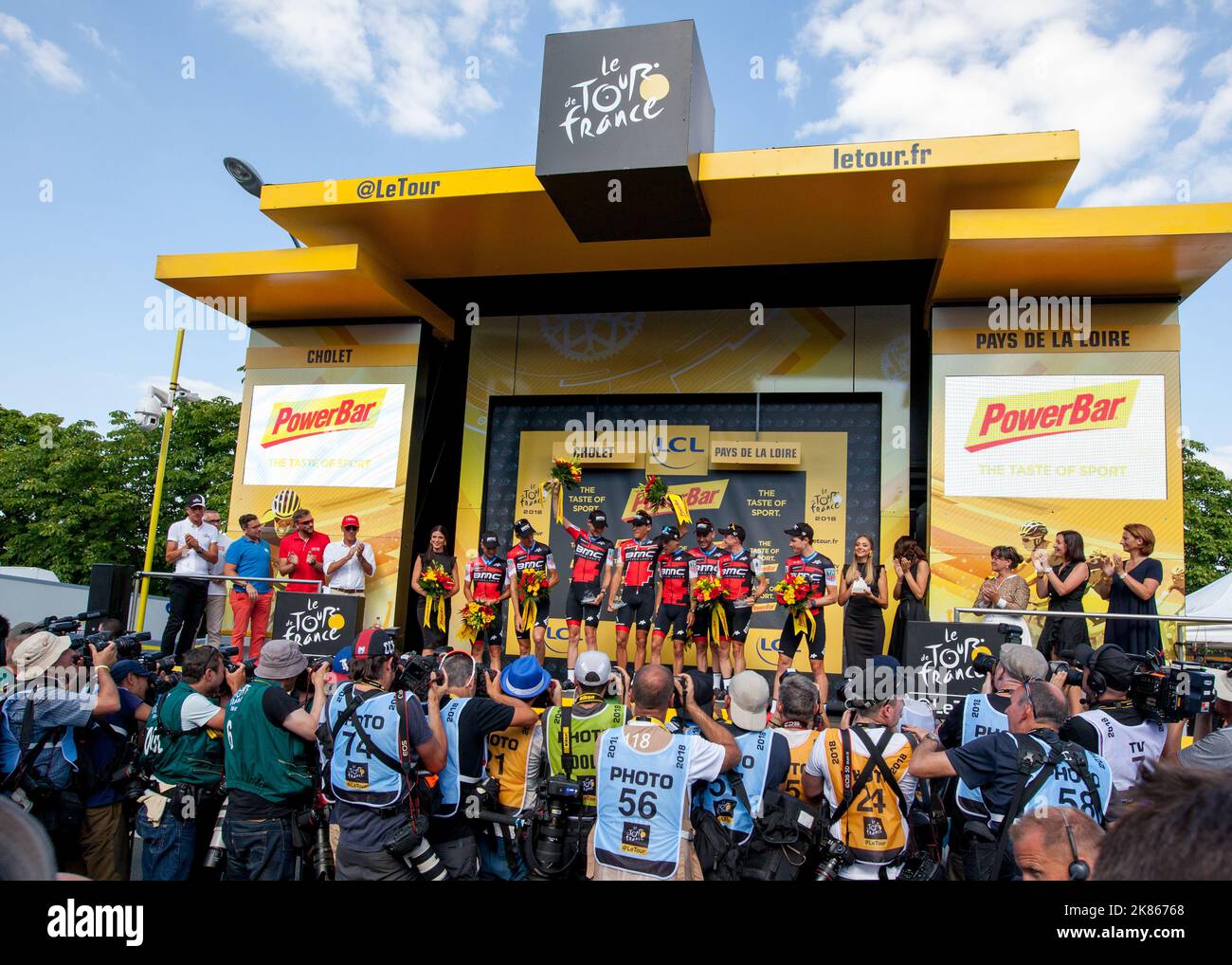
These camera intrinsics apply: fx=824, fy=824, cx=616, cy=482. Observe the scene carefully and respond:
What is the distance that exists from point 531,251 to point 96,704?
8.79m

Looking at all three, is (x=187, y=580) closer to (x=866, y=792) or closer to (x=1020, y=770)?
(x=866, y=792)

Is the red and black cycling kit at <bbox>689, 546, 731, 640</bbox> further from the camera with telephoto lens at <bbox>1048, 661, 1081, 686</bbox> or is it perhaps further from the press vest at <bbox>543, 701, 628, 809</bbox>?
the press vest at <bbox>543, 701, 628, 809</bbox>

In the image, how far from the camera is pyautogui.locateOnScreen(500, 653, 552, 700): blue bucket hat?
4.61m

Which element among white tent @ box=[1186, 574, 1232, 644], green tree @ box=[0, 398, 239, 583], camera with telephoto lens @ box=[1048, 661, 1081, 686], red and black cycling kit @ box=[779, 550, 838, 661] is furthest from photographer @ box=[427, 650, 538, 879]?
green tree @ box=[0, 398, 239, 583]

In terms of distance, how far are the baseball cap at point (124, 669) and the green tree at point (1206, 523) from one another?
107 feet

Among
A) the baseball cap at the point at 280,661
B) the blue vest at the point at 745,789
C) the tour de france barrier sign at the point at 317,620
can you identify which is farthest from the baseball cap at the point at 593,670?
the tour de france barrier sign at the point at 317,620

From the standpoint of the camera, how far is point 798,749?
3.96m

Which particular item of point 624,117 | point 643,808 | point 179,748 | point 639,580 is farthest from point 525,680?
point 624,117

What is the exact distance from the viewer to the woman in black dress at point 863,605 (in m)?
9.61

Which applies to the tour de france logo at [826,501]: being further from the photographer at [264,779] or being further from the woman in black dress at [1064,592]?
the photographer at [264,779]

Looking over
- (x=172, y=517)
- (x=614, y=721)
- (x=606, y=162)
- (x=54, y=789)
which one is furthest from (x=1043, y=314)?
(x=172, y=517)

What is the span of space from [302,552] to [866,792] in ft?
31.8

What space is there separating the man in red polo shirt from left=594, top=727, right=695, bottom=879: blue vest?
29.2 ft

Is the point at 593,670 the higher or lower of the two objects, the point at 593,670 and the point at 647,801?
the higher
